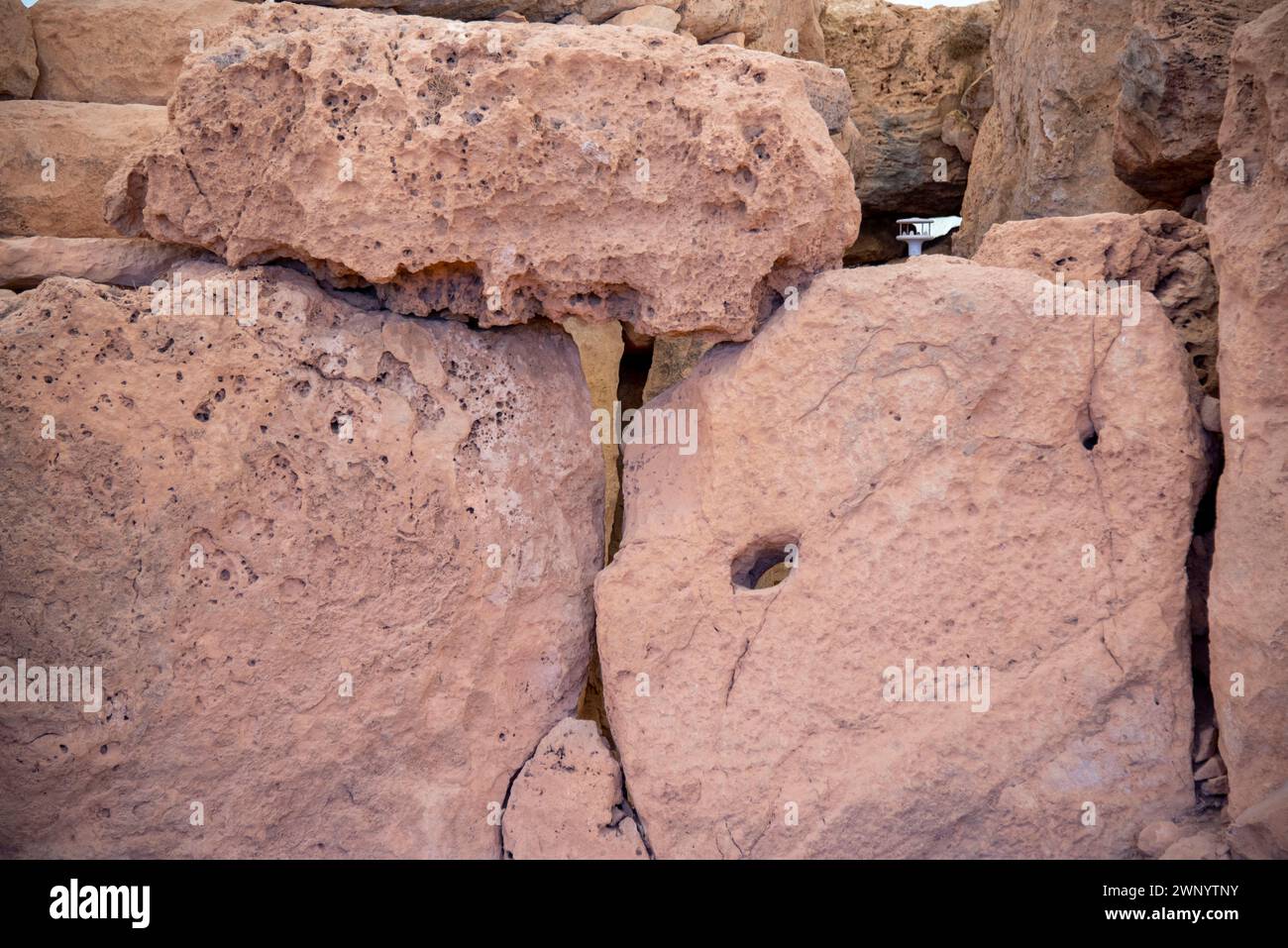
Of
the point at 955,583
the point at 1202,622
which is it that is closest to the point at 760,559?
the point at 955,583

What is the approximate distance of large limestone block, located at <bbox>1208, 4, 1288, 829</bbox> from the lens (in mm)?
2531

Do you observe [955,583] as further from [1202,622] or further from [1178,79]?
[1178,79]

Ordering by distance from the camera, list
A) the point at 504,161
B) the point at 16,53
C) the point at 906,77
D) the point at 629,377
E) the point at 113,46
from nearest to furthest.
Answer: the point at 504,161 < the point at 16,53 < the point at 113,46 < the point at 629,377 < the point at 906,77

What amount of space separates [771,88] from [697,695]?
4.64 feet

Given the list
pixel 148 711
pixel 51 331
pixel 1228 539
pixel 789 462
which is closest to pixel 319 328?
pixel 51 331

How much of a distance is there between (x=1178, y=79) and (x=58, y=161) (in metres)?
3.19

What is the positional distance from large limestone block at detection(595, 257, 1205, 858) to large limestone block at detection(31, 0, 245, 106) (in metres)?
2.33

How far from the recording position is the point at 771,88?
280 centimetres

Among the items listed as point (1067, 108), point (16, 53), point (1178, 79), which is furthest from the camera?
point (1067, 108)

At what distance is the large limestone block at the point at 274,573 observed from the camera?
2650 mm

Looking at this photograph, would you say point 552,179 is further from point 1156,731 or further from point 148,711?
point 1156,731

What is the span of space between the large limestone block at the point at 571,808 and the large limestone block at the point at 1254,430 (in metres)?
1.36

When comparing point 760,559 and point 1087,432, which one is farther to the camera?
point 760,559

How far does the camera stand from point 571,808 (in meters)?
2.90
